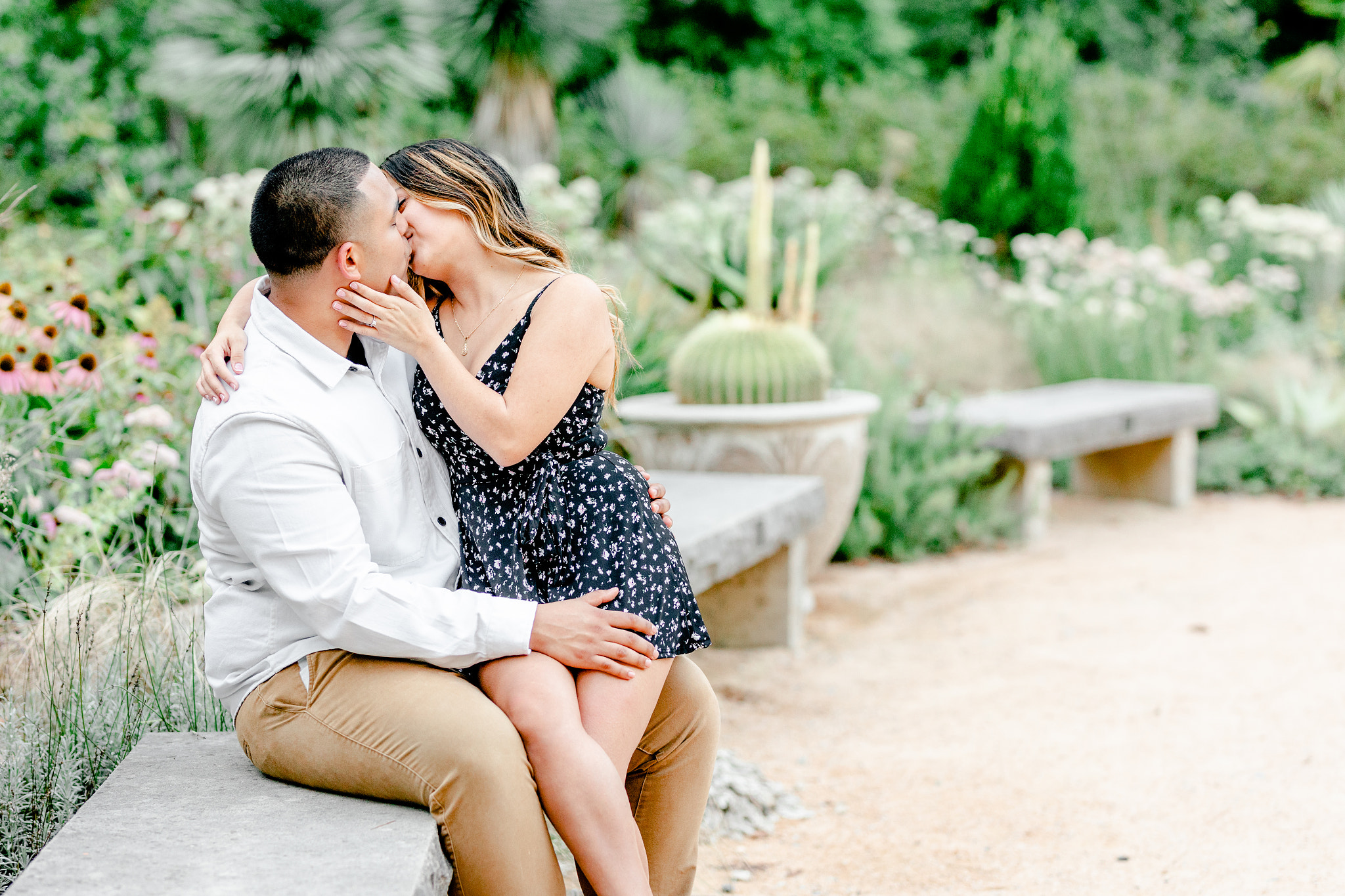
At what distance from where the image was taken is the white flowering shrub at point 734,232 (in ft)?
19.0

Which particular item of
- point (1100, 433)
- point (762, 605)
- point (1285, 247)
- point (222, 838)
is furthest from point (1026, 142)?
point (222, 838)

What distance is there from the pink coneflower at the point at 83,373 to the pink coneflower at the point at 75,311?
0.12 meters

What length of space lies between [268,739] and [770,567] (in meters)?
2.60

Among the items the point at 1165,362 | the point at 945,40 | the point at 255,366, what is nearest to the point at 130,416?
the point at 255,366

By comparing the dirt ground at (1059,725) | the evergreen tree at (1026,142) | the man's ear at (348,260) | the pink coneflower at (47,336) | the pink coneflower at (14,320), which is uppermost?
the evergreen tree at (1026,142)

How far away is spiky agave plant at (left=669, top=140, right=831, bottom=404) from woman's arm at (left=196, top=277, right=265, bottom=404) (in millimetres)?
2527

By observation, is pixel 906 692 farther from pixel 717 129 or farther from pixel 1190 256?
pixel 717 129

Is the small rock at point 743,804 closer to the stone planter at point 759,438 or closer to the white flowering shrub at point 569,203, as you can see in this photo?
the stone planter at point 759,438

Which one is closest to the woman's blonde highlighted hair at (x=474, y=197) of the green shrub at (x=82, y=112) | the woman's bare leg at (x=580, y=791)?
the woman's bare leg at (x=580, y=791)

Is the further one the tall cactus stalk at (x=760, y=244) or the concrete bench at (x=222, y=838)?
the tall cactus stalk at (x=760, y=244)

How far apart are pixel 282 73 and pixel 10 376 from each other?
9375 mm

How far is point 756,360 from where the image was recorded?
447cm

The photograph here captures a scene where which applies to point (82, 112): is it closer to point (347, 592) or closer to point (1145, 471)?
point (1145, 471)

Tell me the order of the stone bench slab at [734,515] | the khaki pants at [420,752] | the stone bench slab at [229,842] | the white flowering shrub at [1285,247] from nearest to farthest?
1. the stone bench slab at [229,842]
2. the khaki pants at [420,752]
3. the stone bench slab at [734,515]
4. the white flowering shrub at [1285,247]
